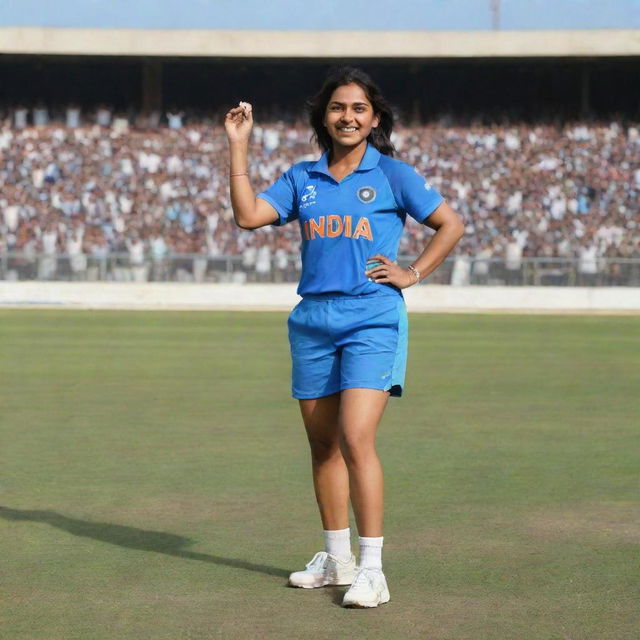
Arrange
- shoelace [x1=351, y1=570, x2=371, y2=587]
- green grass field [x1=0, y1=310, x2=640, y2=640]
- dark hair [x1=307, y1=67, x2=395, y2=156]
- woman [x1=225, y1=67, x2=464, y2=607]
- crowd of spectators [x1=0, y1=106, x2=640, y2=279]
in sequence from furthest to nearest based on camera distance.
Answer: crowd of spectators [x1=0, y1=106, x2=640, y2=279], dark hair [x1=307, y1=67, x2=395, y2=156], woman [x1=225, y1=67, x2=464, y2=607], shoelace [x1=351, y1=570, x2=371, y2=587], green grass field [x1=0, y1=310, x2=640, y2=640]

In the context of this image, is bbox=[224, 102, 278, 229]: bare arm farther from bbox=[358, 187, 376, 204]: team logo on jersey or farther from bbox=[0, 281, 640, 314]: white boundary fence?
bbox=[0, 281, 640, 314]: white boundary fence

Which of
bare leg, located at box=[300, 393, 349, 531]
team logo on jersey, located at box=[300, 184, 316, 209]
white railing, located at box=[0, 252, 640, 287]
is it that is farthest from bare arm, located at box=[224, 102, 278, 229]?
white railing, located at box=[0, 252, 640, 287]

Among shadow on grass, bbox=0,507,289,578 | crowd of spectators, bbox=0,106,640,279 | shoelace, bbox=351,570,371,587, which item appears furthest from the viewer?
crowd of spectators, bbox=0,106,640,279

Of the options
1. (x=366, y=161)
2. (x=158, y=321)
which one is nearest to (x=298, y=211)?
(x=366, y=161)

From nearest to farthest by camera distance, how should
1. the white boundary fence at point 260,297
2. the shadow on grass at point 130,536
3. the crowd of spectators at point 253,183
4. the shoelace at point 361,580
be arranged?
the shoelace at point 361,580
the shadow on grass at point 130,536
the white boundary fence at point 260,297
the crowd of spectators at point 253,183

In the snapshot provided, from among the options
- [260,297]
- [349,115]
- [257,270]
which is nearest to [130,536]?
[349,115]

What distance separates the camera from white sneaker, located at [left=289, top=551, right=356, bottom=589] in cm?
Answer: 566

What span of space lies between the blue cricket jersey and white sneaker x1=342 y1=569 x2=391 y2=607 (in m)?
1.05

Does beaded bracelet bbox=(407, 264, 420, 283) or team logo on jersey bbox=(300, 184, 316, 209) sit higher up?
team logo on jersey bbox=(300, 184, 316, 209)

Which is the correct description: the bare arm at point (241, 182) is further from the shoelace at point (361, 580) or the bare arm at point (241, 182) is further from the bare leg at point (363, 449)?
the shoelace at point (361, 580)

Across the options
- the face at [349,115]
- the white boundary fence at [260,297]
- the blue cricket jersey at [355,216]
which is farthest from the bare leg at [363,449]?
the white boundary fence at [260,297]

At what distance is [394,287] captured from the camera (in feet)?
18.2

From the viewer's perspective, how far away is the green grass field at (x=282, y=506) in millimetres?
5195

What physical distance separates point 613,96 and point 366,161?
3535cm
